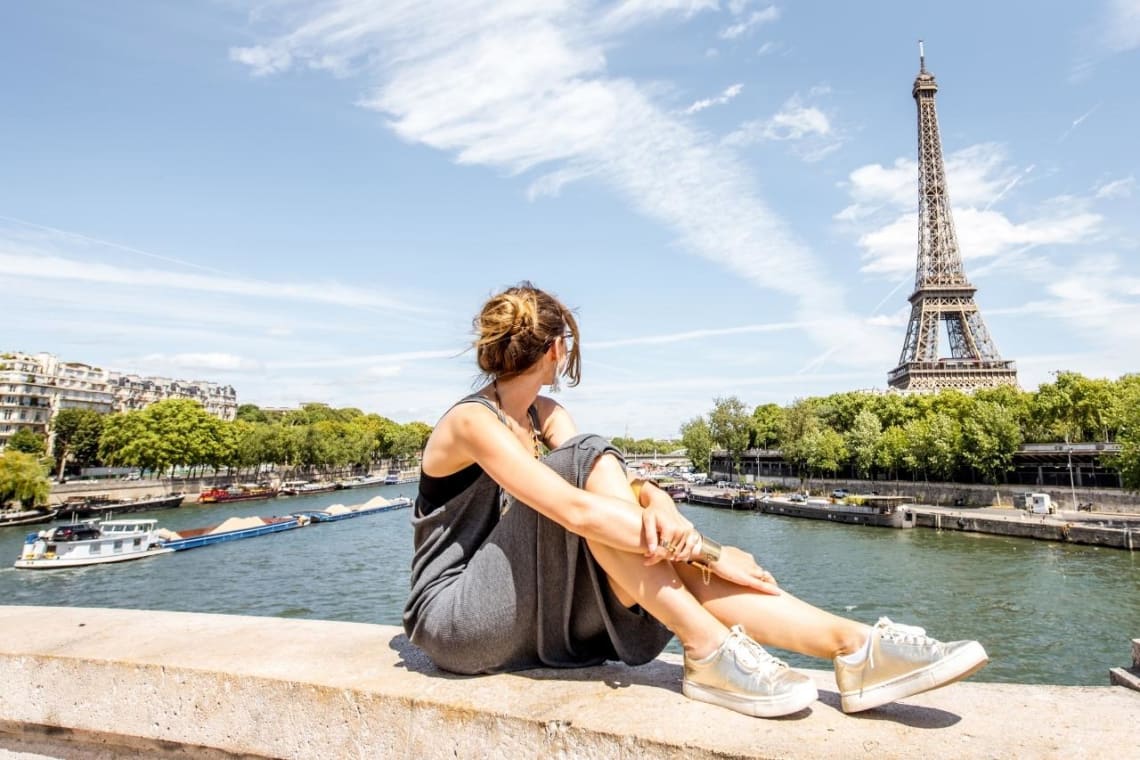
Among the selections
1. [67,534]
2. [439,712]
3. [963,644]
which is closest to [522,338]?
[439,712]

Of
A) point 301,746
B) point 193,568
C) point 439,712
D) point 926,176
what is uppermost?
point 926,176

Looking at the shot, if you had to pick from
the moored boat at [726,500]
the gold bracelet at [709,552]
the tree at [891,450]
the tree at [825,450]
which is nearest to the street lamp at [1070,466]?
the tree at [891,450]

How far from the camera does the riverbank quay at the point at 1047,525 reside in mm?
25891

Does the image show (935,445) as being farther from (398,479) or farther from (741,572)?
(398,479)

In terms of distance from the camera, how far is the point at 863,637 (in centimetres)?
207

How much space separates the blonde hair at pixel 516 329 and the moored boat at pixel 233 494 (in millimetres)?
57154

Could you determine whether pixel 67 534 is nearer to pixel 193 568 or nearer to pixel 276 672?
pixel 193 568

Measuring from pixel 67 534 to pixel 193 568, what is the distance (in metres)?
5.66

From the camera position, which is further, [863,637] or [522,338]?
[522,338]

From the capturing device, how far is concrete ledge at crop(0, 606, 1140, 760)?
5.55 ft

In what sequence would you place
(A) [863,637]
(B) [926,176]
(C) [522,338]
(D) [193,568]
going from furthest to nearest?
(B) [926,176], (D) [193,568], (C) [522,338], (A) [863,637]

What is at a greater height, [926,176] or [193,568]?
[926,176]

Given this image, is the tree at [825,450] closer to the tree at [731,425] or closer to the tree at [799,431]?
the tree at [799,431]

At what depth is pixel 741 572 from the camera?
2.15 m
